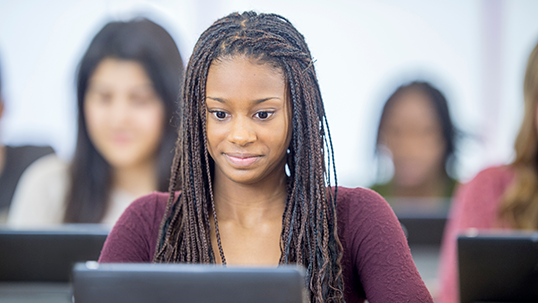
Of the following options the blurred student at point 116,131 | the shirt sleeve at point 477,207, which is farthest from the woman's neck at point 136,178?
the shirt sleeve at point 477,207

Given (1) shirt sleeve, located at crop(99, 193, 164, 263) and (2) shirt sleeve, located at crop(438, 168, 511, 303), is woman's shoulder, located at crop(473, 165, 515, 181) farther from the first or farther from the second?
(1) shirt sleeve, located at crop(99, 193, 164, 263)

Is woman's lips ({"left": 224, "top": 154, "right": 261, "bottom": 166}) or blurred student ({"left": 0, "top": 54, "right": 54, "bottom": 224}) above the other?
woman's lips ({"left": 224, "top": 154, "right": 261, "bottom": 166})

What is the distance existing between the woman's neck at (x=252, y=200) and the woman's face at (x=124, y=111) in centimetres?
94

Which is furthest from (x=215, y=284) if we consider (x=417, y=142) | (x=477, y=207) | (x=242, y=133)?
(x=417, y=142)

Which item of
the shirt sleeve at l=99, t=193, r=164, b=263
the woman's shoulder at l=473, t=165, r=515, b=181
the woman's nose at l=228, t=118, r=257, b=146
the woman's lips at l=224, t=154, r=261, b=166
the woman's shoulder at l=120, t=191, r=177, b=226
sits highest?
the woman's nose at l=228, t=118, r=257, b=146

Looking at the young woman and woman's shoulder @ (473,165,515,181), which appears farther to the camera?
woman's shoulder @ (473,165,515,181)

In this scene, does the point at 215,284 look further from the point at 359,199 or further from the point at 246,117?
the point at 359,199

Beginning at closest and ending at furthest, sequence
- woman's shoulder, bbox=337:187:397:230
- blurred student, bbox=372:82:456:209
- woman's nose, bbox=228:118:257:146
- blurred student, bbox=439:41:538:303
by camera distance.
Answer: woman's nose, bbox=228:118:257:146
woman's shoulder, bbox=337:187:397:230
blurred student, bbox=439:41:538:303
blurred student, bbox=372:82:456:209

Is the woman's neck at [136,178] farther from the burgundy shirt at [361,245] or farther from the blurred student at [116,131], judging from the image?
the burgundy shirt at [361,245]

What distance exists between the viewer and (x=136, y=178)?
6.69 ft

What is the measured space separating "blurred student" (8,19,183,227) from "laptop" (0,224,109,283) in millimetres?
671

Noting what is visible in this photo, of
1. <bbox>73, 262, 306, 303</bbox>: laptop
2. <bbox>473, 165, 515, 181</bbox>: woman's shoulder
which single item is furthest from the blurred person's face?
<bbox>73, 262, 306, 303</bbox>: laptop

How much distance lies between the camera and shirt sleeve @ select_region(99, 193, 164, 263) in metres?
1.05

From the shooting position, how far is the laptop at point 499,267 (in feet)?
3.60
